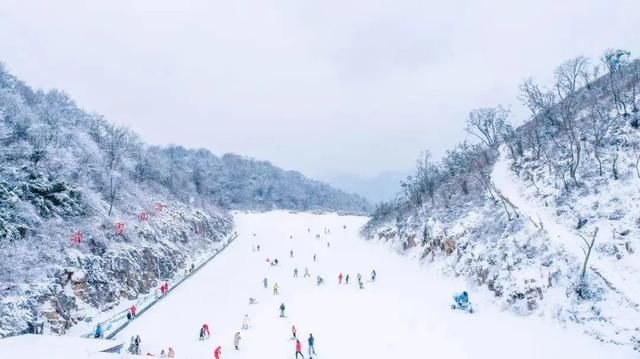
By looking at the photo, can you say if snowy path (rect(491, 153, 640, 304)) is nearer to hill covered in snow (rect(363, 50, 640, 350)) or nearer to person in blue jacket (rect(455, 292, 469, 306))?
hill covered in snow (rect(363, 50, 640, 350))

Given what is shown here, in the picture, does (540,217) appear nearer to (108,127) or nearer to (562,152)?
(562,152)

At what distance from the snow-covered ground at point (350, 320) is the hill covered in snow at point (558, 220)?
69.6 inches

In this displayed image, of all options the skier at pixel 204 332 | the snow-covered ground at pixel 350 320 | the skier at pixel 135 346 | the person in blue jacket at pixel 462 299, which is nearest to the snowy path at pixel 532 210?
the snow-covered ground at pixel 350 320

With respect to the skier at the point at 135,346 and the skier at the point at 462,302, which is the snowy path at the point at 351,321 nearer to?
the skier at the point at 462,302

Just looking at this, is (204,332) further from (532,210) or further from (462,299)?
(532,210)

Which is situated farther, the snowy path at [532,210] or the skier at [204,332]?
the snowy path at [532,210]

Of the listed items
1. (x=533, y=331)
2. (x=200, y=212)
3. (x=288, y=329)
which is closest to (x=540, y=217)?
(x=533, y=331)

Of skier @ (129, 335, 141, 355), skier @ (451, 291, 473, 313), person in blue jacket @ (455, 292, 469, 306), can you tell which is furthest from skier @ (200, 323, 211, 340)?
person in blue jacket @ (455, 292, 469, 306)

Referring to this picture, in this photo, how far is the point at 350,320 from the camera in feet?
105

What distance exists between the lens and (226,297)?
39938 millimetres

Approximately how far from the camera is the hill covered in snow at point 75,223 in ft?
95.6

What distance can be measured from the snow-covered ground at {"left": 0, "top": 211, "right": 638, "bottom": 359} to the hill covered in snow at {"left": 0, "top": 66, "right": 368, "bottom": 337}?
4.49m

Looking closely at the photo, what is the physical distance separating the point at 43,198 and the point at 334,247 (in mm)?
44418

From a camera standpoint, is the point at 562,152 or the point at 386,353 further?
the point at 562,152
